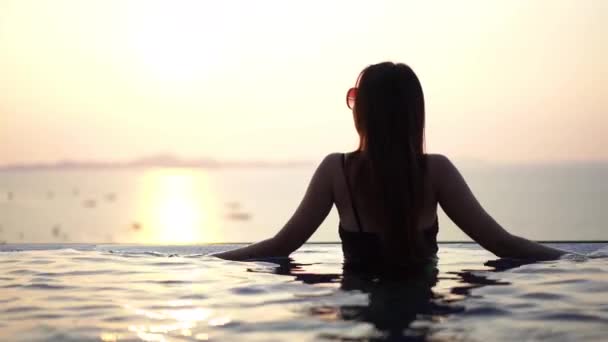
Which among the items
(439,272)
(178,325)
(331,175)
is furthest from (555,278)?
(178,325)

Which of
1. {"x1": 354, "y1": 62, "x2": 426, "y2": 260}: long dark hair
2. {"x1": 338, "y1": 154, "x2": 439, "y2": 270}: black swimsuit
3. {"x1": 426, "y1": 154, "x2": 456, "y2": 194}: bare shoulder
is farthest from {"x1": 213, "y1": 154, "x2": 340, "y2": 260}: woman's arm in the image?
{"x1": 426, "y1": 154, "x2": 456, "y2": 194}: bare shoulder

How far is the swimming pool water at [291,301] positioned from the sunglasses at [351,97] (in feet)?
2.94

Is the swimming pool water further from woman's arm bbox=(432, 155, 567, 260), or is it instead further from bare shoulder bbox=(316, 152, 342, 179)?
bare shoulder bbox=(316, 152, 342, 179)

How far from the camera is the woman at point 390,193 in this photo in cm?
385

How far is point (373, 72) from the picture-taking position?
393 centimetres

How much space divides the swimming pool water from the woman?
0.19m

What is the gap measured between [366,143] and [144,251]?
2.11 meters

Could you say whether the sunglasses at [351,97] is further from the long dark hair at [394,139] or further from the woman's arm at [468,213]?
the woman's arm at [468,213]

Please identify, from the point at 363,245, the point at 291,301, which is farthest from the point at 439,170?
the point at 291,301

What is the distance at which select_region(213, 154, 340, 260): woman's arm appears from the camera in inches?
162

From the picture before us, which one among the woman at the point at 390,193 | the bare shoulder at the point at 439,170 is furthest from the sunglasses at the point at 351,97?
the bare shoulder at the point at 439,170

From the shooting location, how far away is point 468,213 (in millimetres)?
4098

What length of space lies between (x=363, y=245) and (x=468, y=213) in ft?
1.91

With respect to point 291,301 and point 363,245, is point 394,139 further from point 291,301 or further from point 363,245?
point 291,301
